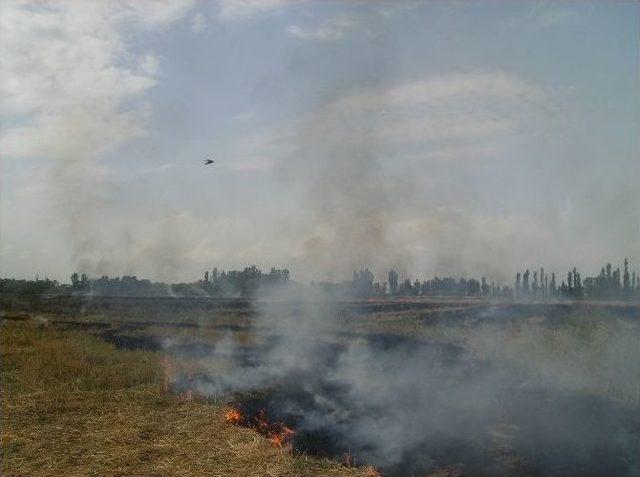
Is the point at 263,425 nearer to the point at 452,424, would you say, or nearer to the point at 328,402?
the point at 328,402

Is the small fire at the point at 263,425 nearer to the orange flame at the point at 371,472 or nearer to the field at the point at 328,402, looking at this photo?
the field at the point at 328,402

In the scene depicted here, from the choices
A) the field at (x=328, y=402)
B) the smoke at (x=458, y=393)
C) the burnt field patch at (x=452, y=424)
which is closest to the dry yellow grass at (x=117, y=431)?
the field at (x=328, y=402)

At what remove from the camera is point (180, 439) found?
9.30 meters

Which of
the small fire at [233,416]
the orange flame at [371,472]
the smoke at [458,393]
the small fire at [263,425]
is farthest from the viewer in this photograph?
the small fire at [233,416]

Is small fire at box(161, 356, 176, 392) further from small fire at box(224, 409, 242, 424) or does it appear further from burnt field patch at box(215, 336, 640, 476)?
small fire at box(224, 409, 242, 424)

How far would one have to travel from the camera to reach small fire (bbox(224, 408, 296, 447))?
10078 millimetres

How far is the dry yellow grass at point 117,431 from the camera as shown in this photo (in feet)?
26.4

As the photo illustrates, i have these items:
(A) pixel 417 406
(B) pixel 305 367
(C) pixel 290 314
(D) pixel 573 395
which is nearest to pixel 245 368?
(B) pixel 305 367

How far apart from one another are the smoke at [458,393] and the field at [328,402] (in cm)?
5

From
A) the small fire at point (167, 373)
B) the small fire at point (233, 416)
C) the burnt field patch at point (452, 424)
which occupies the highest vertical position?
the small fire at point (167, 373)

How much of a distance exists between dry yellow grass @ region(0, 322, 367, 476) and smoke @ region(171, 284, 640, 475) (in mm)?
1382

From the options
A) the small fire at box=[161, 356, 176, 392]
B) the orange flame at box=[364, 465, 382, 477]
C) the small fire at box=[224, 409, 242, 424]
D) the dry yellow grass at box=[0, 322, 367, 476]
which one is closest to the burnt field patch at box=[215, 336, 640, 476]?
the small fire at box=[224, 409, 242, 424]

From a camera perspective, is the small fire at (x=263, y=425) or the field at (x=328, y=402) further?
the small fire at (x=263, y=425)

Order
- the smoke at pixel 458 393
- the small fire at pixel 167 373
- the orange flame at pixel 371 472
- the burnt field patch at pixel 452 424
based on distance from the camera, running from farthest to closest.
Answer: the small fire at pixel 167 373 → the smoke at pixel 458 393 → the burnt field patch at pixel 452 424 → the orange flame at pixel 371 472
